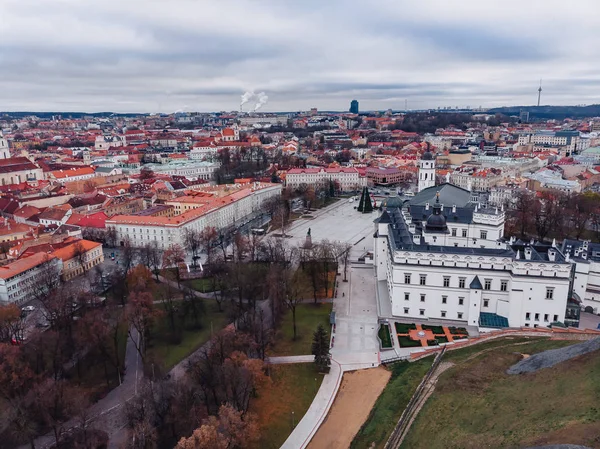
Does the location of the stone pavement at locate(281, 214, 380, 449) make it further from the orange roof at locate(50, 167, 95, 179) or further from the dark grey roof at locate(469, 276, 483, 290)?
the orange roof at locate(50, 167, 95, 179)

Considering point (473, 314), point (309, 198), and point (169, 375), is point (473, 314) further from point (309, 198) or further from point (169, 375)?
point (309, 198)

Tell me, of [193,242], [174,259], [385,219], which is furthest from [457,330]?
[193,242]

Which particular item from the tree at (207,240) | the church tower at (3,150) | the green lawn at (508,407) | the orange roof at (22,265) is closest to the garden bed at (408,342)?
the green lawn at (508,407)

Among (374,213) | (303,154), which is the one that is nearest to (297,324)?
(374,213)

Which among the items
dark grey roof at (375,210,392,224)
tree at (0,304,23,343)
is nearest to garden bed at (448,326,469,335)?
dark grey roof at (375,210,392,224)

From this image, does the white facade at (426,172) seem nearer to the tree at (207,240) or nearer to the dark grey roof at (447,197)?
the dark grey roof at (447,197)
